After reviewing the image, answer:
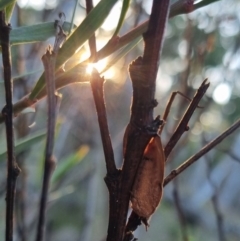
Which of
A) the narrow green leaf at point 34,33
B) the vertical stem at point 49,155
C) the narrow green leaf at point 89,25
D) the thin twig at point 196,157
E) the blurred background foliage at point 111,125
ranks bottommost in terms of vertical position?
the vertical stem at point 49,155

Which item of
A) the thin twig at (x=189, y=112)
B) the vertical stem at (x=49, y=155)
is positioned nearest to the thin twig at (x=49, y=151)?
the vertical stem at (x=49, y=155)

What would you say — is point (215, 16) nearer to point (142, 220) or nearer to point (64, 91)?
point (64, 91)

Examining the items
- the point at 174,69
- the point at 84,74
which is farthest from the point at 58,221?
the point at 84,74

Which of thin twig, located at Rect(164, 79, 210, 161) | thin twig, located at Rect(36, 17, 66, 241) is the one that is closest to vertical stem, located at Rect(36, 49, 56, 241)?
thin twig, located at Rect(36, 17, 66, 241)

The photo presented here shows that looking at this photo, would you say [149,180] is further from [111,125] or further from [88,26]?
[111,125]

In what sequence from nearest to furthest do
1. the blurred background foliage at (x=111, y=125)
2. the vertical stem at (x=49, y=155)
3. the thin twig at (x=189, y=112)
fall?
the vertical stem at (x=49, y=155), the thin twig at (x=189, y=112), the blurred background foliage at (x=111, y=125)

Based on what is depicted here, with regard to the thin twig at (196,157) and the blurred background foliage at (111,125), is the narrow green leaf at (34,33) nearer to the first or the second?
the blurred background foliage at (111,125)
